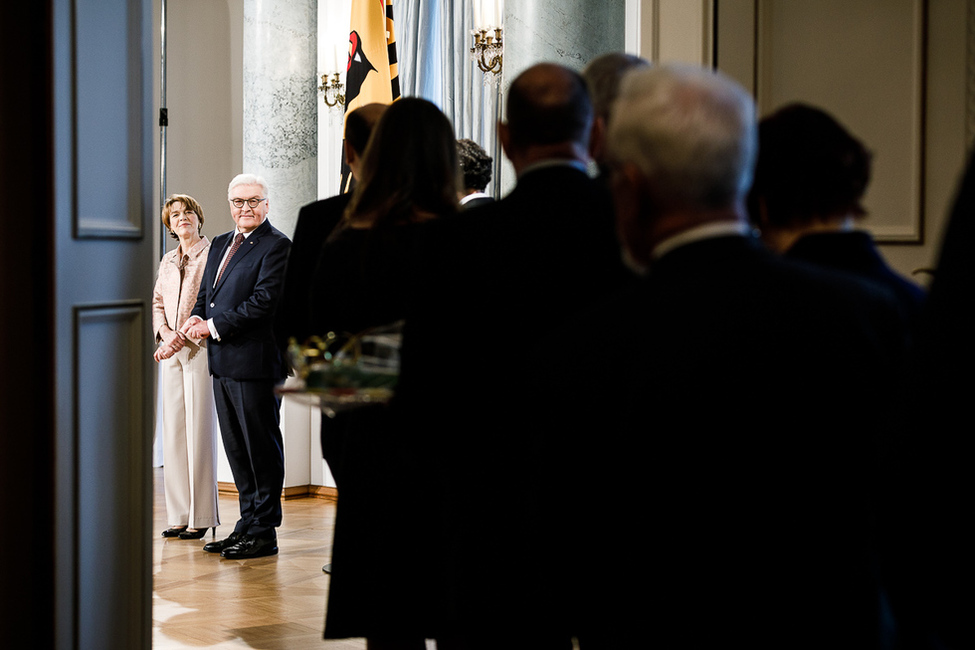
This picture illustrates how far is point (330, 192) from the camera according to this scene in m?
6.36

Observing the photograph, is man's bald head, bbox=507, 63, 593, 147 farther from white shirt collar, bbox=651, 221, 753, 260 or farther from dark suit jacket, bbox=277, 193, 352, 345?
dark suit jacket, bbox=277, 193, 352, 345

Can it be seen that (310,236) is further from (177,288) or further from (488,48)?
(488,48)

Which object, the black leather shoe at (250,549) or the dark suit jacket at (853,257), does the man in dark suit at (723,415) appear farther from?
the black leather shoe at (250,549)

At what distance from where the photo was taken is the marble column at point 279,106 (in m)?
6.19

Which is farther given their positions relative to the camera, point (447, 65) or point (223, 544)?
point (447, 65)

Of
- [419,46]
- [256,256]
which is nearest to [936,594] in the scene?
[256,256]

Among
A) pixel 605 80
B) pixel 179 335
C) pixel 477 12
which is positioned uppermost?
pixel 477 12

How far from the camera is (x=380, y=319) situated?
2055 millimetres

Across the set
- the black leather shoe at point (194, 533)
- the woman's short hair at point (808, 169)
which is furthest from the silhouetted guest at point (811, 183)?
the black leather shoe at point (194, 533)

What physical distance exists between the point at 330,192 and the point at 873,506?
5.53 metres

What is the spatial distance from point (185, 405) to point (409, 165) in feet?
11.1

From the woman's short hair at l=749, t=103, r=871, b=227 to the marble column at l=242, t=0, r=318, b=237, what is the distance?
16.2ft

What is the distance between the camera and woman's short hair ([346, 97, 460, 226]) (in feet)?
7.20

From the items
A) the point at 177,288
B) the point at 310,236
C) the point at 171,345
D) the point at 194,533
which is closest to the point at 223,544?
the point at 194,533
